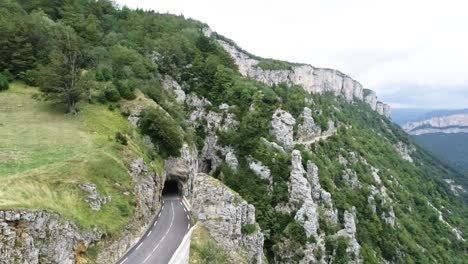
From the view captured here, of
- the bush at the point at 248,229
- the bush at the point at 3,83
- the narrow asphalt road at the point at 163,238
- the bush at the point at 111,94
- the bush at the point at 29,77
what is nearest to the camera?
the narrow asphalt road at the point at 163,238

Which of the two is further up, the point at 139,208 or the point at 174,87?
the point at 174,87

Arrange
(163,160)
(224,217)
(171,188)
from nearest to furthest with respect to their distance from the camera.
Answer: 1. (224,217)
2. (163,160)
3. (171,188)

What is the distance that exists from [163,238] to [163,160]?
17632mm

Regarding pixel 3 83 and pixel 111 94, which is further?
pixel 111 94

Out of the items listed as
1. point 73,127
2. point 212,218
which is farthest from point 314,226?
point 73,127

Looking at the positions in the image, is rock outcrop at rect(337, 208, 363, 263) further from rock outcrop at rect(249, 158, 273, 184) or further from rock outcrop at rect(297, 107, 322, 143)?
rock outcrop at rect(297, 107, 322, 143)

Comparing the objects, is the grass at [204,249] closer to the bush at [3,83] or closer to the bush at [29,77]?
the bush at [3,83]

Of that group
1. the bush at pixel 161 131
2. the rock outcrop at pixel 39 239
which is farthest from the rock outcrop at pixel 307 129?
the rock outcrop at pixel 39 239

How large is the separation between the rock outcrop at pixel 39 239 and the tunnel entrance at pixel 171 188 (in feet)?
93.4

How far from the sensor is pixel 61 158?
139 feet

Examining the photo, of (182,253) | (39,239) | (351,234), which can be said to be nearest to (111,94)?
(182,253)

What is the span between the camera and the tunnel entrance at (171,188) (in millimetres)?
64400

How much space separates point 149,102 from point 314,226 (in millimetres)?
32143

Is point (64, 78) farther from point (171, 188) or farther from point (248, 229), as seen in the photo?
point (248, 229)
